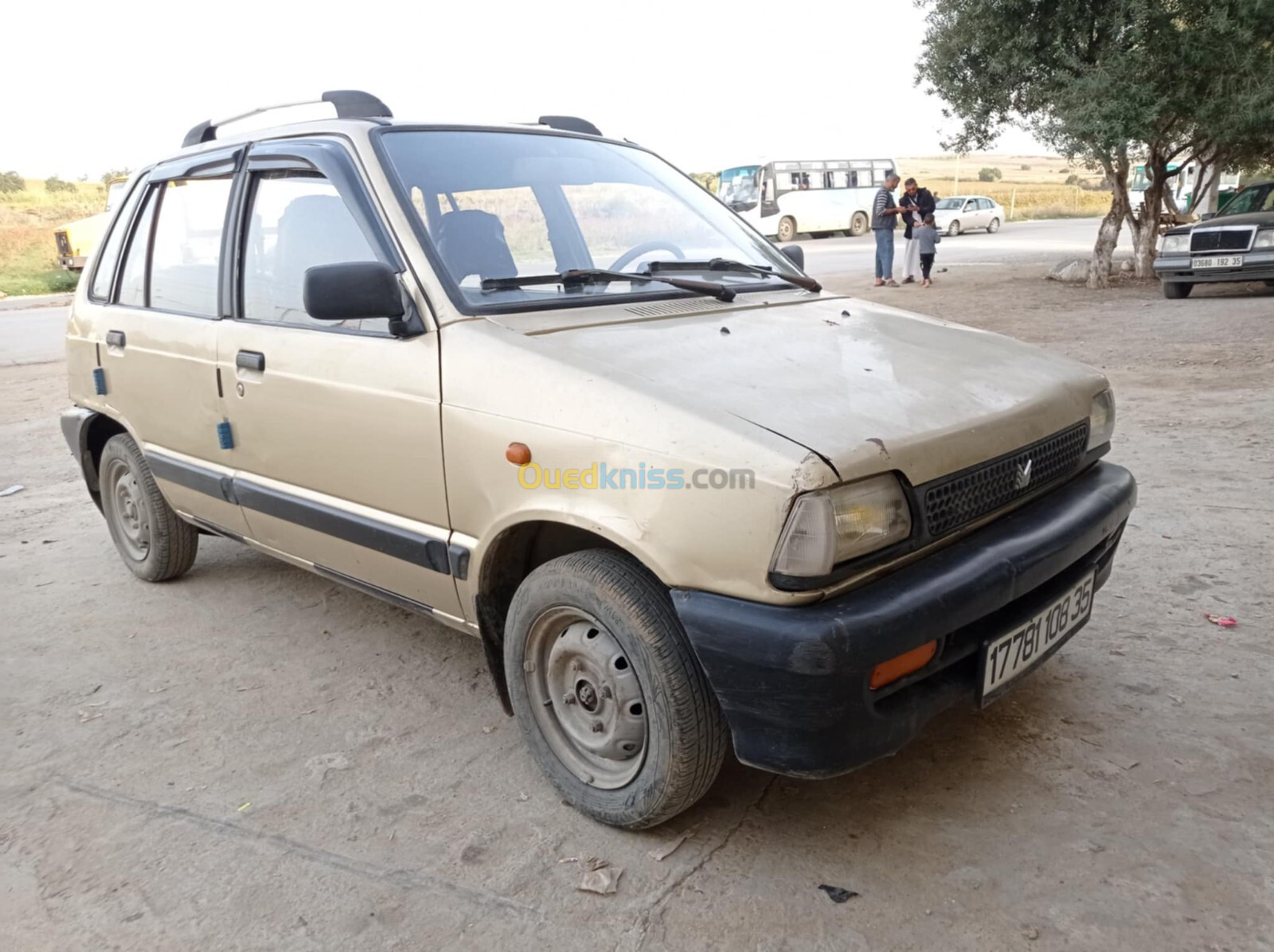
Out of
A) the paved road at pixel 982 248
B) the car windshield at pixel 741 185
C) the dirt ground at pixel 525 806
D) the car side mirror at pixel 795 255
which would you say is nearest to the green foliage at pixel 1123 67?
the paved road at pixel 982 248

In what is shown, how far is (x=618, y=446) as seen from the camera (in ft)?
7.15

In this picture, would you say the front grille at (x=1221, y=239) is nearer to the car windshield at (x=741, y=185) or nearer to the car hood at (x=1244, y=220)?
the car hood at (x=1244, y=220)

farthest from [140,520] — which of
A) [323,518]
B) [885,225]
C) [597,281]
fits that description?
[885,225]

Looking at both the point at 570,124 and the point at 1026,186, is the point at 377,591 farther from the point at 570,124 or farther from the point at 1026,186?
the point at 1026,186

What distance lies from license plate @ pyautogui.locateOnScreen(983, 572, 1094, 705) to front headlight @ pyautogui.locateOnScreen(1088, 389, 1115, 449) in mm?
441

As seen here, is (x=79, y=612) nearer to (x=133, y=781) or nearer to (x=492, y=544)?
(x=133, y=781)

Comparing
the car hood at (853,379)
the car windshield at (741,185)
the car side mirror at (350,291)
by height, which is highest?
the car windshield at (741,185)

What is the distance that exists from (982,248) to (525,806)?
2700cm

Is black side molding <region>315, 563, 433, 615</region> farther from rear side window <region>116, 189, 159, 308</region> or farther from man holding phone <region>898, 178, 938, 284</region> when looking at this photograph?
man holding phone <region>898, 178, 938, 284</region>

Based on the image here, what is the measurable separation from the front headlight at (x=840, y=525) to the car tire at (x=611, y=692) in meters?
0.36

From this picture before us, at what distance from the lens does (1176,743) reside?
8.93 feet

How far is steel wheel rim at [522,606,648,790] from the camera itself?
237cm

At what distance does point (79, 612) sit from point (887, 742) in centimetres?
352

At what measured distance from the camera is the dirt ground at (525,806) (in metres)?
2.14
